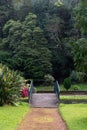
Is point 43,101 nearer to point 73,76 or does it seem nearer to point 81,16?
point 81,16

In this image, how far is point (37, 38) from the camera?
45156mm

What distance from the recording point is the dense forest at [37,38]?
4384cm

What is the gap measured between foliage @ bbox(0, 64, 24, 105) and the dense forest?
1615 centimetres

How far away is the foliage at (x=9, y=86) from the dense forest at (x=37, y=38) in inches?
636

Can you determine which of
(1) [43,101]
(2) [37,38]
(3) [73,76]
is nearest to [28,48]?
(2) [37,38]

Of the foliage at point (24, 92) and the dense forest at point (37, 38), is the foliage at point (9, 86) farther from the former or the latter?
the dense forest at point (37, 38)

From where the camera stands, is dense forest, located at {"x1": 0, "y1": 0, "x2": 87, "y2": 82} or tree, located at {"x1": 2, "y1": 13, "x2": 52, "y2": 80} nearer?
tree, located at {"x1": 2, "y1": 13, "x2": 52, "y2": 80}

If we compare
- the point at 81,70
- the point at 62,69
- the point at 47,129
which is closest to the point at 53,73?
the point at 62,69

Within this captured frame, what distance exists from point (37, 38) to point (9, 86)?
71.5 ft

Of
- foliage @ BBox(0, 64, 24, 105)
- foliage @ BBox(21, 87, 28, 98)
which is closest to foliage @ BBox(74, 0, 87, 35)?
foliage @ BBox(0, 64, 24, 105)

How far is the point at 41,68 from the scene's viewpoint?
43.2 m

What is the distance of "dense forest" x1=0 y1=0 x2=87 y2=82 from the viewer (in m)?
43.8

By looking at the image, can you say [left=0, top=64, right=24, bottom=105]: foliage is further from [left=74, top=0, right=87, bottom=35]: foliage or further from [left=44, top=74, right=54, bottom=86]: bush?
[left=44, top=74, right=54, bottom=86]: bush

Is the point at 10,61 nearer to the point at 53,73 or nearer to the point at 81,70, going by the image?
the point at 53,73
